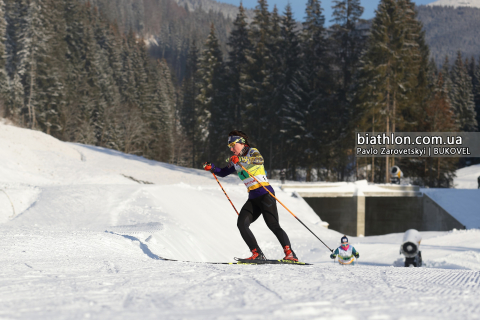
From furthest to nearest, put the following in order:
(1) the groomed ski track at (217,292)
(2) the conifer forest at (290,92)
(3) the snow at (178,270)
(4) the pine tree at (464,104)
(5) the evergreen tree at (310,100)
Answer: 1. (4) the pine tree at (464,104)
2. (5) the evergreen tree at (310,100)
3. (2) the conifer forest at (290,92)
4. (3) the snow at (178,270)
5. (1) the groomed ski track at (217,292)

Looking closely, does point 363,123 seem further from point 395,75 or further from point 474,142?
point 474,142

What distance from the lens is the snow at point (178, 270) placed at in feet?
10.3

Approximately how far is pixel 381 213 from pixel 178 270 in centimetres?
2353

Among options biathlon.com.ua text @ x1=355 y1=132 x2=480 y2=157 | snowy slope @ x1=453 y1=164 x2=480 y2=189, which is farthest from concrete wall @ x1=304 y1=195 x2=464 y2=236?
snowy slope @ x1=453 y1=164 x2=480 y2=189

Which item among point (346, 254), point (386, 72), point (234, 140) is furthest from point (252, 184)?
point (386, 72)

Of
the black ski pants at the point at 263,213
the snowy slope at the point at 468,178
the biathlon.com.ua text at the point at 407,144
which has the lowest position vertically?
the black ski pants at the point at 263,213

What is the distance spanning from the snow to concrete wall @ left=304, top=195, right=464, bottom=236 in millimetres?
8967

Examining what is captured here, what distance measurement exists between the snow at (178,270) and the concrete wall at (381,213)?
353 inches

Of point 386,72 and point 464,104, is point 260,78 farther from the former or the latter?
point 464,104

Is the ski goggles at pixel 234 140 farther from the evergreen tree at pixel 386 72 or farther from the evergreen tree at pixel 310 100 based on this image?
the evergreen tree at pixel 310 100

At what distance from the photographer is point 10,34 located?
48.6 meters

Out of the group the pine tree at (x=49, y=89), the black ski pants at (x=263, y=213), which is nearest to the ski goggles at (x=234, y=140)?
the black ski pants at (x=263, y=213)

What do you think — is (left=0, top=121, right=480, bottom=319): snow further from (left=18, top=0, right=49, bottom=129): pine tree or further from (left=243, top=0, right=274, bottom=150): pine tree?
(left=18, top=0, right=49, bottom=129): pine tree

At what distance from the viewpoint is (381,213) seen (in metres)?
26.6
